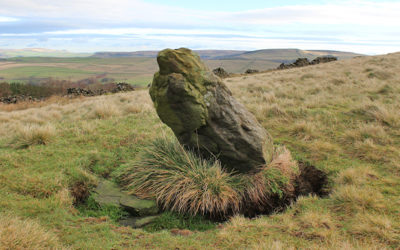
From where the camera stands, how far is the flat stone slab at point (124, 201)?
214 inches

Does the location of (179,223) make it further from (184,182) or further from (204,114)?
(204,114)

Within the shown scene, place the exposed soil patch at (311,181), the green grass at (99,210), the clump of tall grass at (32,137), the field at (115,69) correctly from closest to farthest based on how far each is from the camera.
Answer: the green grass at (99,210) < the exposed soil patch at (311,181) < the clump of tall grass at (32,137) < the field at (115,69)

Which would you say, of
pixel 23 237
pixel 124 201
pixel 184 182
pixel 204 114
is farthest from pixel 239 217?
pixel 23 237

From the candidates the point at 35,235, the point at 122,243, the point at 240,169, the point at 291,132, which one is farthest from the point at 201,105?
the point at 291,132

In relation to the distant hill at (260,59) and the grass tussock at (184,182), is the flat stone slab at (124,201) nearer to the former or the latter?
the grass tussock at (184,182)

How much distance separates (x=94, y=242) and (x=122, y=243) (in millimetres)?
378

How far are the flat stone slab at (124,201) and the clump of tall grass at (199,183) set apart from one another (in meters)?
0.16

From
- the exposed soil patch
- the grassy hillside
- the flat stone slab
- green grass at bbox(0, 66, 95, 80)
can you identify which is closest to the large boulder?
the exposed soil patch

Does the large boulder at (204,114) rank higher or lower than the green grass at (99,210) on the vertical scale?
higher

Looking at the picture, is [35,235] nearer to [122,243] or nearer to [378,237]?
[122,243]

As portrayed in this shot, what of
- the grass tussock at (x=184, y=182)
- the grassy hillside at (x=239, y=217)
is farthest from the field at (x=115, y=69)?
the grass tussock at (x=184, y=182)

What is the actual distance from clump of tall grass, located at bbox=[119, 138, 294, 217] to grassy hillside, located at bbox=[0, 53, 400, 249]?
667 millimetres

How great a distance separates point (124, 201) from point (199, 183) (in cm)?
148

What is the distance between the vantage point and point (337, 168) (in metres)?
6.62
